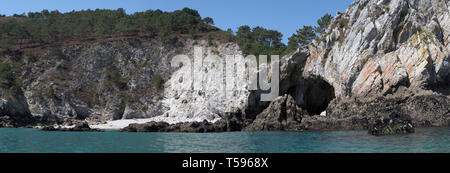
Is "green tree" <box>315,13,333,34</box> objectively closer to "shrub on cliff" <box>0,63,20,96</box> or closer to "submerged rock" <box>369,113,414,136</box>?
"submerged rock" <box>369,113,414,136</box>

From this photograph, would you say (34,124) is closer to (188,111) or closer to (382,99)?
(188,111)

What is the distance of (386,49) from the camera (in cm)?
4325

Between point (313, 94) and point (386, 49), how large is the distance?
568 inches

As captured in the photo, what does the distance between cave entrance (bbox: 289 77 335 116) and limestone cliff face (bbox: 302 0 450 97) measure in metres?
2.84

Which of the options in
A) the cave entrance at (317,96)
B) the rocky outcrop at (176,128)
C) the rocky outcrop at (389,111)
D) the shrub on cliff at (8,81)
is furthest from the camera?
the shrub on cliff at (8,81)

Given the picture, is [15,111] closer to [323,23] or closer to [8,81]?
[8,81]

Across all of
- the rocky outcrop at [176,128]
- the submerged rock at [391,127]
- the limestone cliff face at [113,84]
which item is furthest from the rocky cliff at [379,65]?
the limestone cliff face at [113,84]

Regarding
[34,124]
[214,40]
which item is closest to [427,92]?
[214,40]

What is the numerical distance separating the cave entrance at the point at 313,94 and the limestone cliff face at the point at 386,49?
2.84 metres

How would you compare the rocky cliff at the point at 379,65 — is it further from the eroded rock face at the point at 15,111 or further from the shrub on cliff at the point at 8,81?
the shrub on cliff at the point at 8,81

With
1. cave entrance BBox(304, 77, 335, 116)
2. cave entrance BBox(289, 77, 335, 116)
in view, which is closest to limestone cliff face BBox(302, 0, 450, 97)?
cave entrance BBox(289, 77, 335, 116)

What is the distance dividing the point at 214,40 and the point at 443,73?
56.3 meters

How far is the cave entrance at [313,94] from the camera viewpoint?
52875mm

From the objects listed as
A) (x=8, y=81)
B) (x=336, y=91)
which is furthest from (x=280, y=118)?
(x=8, y=81)
